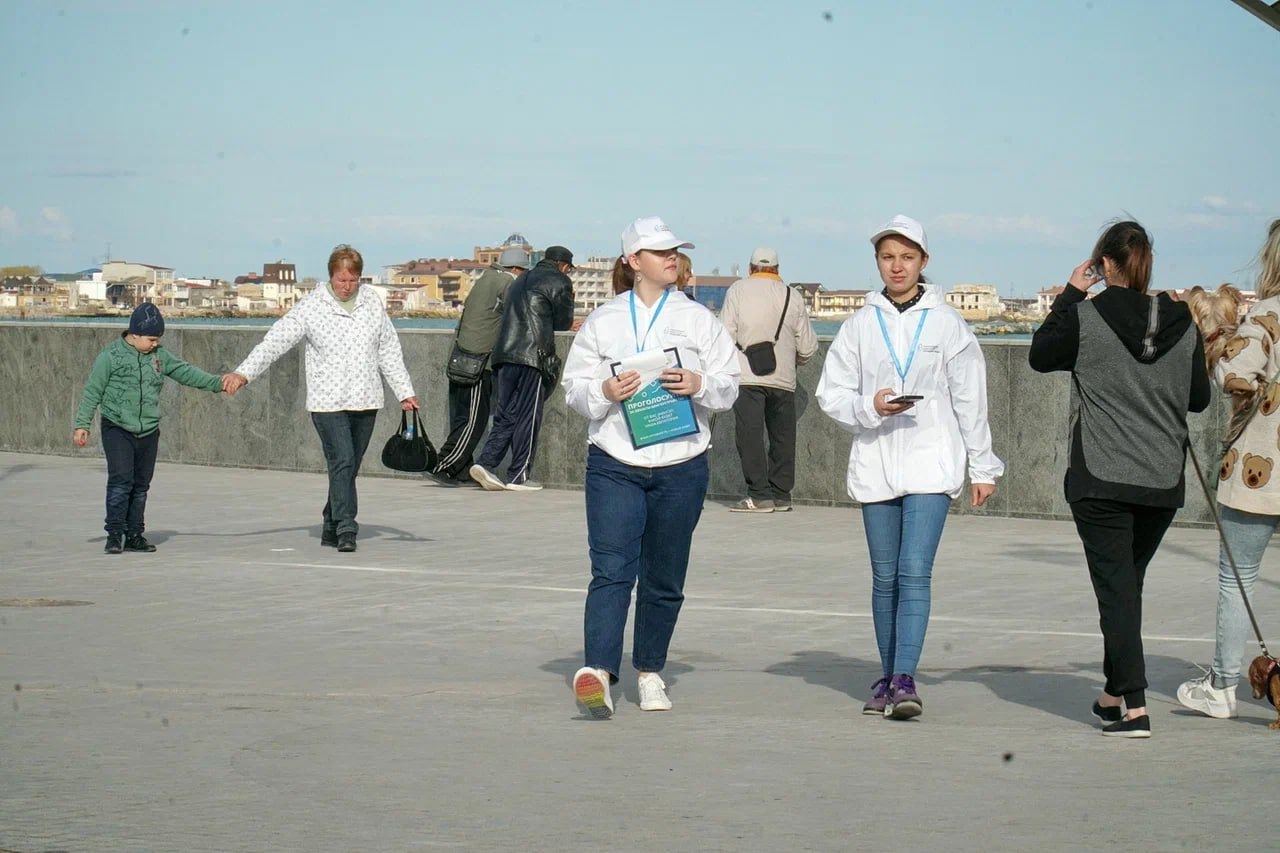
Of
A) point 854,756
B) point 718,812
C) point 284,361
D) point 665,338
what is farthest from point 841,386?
point 284,361

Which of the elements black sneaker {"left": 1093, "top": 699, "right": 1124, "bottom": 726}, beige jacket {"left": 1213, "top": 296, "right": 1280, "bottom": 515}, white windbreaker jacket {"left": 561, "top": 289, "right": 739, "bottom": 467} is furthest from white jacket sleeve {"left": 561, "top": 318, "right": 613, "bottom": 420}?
beige jacket {"left": 1213, "top": 296, "right": 1280, "bottom": 515}

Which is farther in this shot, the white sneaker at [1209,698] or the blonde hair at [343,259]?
the blonde hair at [343,259]

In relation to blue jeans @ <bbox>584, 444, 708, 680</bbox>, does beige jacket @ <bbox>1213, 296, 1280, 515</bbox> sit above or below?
above

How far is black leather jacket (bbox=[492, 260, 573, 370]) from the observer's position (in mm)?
15359

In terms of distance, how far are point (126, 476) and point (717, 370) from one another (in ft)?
18.1

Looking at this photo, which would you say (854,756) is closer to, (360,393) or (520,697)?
(520,697)

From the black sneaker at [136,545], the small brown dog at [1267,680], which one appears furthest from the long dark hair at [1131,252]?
the black sneaker at [136,545]

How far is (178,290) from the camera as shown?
19.6m

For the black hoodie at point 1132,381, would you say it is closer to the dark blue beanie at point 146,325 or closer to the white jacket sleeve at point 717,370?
the white jacket sleeve at point 717,370

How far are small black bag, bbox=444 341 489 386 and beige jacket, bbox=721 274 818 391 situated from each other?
244 centimetres

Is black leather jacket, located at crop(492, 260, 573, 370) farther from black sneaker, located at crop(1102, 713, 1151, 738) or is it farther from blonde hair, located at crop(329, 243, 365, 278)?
black sneaker, located at crop(1102, 713, 1151, 738)

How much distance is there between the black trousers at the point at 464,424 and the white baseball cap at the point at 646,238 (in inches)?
352

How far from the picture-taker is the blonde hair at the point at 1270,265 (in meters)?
6.87

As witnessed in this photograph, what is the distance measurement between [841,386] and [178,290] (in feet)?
44.7
